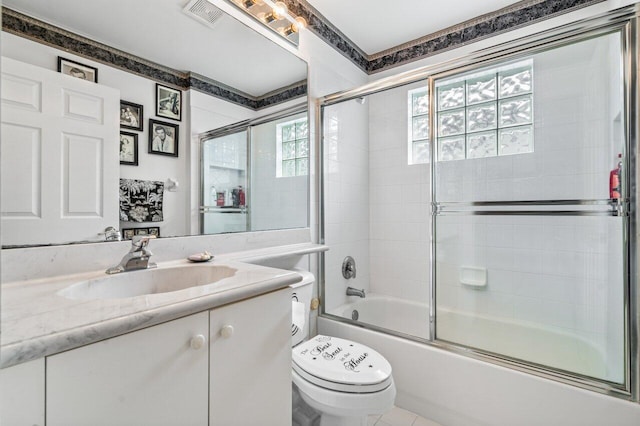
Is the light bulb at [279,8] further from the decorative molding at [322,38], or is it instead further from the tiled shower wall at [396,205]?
the tiled shower wall at [396,205]

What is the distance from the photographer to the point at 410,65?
96.7 inches

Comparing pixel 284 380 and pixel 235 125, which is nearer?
pixel 284 380

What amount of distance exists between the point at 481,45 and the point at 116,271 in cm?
259

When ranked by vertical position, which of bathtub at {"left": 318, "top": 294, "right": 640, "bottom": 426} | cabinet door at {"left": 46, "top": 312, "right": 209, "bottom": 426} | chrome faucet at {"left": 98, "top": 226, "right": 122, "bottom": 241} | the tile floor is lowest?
the tile floor

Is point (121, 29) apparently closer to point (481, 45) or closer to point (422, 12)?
point (422, 12)

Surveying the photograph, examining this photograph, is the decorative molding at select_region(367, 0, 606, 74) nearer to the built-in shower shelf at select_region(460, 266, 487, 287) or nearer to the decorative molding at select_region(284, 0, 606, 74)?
the decorative molding at select_region(284, 0, 606, 74)

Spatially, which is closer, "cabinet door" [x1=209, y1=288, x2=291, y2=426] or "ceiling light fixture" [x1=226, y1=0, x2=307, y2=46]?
"cabinet door" [x1=209, y1=288, x2=291, y2=426]

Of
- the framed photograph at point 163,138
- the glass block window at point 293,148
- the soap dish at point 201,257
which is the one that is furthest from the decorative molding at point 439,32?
the soap dish at point 201,257

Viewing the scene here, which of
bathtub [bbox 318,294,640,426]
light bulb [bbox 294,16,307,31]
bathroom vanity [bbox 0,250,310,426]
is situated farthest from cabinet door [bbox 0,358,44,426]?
light bulb [bbox 294,16,307,31]

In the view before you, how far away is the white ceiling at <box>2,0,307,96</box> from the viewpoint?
1008 millimetres

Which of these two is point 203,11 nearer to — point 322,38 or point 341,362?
point 322,38

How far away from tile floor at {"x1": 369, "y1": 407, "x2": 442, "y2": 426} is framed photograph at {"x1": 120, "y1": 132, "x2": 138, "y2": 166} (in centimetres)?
168

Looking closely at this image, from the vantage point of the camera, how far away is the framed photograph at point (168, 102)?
1.23m

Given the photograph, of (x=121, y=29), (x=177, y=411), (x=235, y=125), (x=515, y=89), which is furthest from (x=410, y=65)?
(x=177, y=411)
